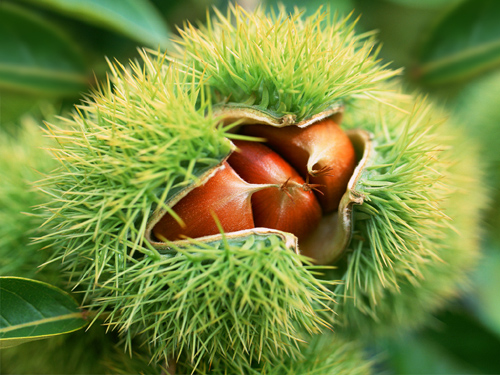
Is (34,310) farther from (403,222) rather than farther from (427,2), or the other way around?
(427,2)

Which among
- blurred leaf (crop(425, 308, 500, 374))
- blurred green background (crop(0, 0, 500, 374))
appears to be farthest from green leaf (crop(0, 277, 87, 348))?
blurred leaf (crop(425, 308, 500, 374))

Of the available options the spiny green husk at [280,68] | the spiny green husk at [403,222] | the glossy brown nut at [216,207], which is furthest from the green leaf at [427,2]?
the glossy brown nut at [216,207]

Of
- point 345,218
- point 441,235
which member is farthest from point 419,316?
point 345,218

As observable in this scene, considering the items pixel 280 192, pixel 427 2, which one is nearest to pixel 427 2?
pixel 427 2

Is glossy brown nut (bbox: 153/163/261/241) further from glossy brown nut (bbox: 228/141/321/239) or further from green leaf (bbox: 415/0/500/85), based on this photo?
green leaf (bbox: 415/0/500/85)

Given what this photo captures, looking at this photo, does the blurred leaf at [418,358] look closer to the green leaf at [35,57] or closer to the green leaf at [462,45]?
the green leaf at [462,45]

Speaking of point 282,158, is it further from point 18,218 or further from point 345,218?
point 18,218
